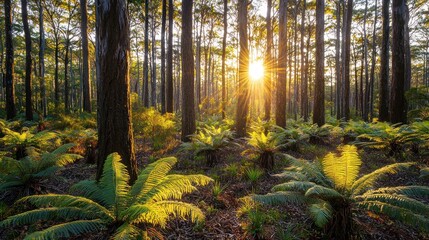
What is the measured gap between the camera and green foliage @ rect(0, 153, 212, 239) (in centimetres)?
247

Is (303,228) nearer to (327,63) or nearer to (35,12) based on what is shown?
(35,12)

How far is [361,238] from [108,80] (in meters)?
4.34

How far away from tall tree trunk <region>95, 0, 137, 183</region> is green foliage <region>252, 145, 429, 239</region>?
8.23ft

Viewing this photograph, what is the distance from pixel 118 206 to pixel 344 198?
2.86 metres

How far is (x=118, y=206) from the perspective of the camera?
2812 mm

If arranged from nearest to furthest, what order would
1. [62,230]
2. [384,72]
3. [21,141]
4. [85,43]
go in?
[62,230]
[21,141]
[384,72]
[85,43]

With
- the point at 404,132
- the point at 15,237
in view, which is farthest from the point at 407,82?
the point at 15,237

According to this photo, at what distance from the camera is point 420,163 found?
19.7ft

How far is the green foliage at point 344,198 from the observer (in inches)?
97.6

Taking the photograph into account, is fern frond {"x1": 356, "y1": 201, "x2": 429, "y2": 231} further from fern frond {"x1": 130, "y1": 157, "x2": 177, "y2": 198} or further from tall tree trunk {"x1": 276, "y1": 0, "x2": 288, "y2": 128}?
tall tree trunk {"x1": 276, "y1": 0, "x2": 288, "y2": 128}

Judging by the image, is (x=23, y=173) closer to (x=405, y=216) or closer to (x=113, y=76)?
(x=113, y=76)

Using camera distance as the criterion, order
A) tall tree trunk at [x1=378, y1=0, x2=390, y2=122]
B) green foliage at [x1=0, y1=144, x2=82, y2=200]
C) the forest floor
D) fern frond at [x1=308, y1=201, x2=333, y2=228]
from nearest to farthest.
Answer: fern frond at [x1=308, y1=201, x2=333, y2=228], the forest floor, green foliage at [x1=0, y1=144, x2=82, y2=200], tall tree trunk at [x1=378, y1=0, x2=390, y2=122]

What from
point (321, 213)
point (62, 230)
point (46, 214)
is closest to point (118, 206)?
point (62, 230)

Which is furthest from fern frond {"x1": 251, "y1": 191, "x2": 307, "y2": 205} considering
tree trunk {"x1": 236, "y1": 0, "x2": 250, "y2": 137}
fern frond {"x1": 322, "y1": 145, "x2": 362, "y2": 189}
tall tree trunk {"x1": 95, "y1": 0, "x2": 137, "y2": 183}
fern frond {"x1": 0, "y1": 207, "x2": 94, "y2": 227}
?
tree trunk {"x1": 236, "y1": 0, "x2": 250, "y2": 137}
